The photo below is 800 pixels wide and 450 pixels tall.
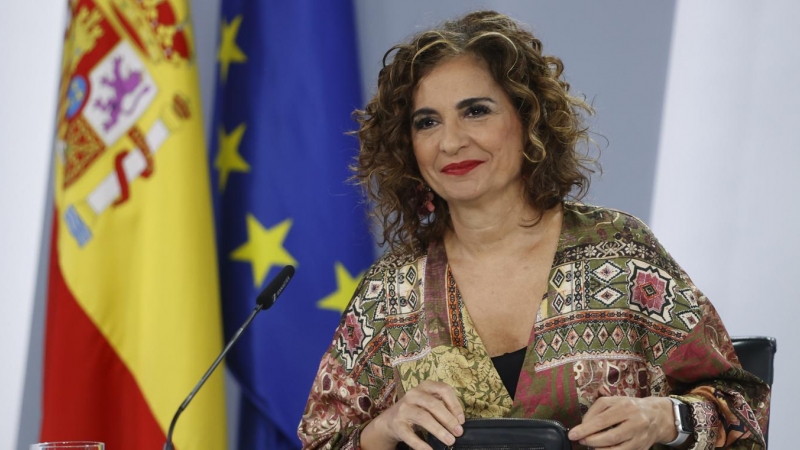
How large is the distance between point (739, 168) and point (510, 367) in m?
1.46

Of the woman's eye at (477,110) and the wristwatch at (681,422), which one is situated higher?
the woman's eye at (477,110)

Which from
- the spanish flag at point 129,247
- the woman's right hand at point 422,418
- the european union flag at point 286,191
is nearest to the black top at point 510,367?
the woman's right hand at point 422,418

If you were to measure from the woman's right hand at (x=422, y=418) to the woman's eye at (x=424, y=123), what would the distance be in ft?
1.63

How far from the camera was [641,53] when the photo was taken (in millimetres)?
2969

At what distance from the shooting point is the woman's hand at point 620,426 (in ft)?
4.59

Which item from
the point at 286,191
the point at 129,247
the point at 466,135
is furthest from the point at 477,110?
the point at 129,247

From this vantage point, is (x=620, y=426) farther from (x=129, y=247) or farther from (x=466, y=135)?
(x=129, y=247)

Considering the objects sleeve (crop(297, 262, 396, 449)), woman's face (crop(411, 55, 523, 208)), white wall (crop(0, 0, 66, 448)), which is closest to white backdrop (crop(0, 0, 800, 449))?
white wall (crop(0, 0, 66, 448))

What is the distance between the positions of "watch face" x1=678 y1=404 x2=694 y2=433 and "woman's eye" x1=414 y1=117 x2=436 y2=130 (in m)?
0.67

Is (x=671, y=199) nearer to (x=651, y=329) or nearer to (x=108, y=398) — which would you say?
(x=651, y=329)

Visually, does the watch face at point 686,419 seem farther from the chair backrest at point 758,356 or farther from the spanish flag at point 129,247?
the spanish flag at point 129,247

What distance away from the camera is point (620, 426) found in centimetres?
141

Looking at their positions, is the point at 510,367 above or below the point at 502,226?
below

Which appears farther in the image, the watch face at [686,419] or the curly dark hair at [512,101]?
the curly dark hair at [512,101]
